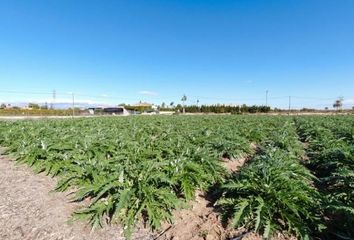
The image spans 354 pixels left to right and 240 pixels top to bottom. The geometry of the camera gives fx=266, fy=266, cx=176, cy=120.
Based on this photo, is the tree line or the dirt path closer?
the dirt path

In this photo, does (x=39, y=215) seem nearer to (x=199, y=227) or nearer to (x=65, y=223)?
(x=65, y=223)

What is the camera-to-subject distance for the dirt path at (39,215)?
3314mm

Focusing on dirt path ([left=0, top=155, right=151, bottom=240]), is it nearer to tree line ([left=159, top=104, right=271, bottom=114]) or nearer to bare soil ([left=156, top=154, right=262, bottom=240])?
bare soil ([left=156, top=154, right=262, bottom=240])

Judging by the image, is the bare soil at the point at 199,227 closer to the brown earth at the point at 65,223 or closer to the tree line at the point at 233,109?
the brown earth at the point at 65,223

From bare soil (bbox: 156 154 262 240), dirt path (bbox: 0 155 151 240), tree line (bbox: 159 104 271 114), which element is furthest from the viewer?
tree line (bbox: 159 104 271 114)

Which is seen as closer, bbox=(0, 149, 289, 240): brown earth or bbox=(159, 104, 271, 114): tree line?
bbox=(0, 149, 289, 240): brown earth

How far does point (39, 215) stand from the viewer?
3.79 m

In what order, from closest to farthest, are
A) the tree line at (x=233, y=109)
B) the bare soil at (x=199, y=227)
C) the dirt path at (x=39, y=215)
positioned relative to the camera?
the bare soil at (x=199, y=227) → the dirt path at (x=39, y=215) → the tree line at (x=233, y=109)

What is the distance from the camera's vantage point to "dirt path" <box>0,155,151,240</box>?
130 inches

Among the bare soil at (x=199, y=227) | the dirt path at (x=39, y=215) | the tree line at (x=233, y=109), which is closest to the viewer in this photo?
Answer: the bare soil at (x=199, y=227)

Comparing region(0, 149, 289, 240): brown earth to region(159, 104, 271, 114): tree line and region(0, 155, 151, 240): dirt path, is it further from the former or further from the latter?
region(159, 104, 271, 114): tree line

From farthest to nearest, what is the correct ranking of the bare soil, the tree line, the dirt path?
the tree line, the dirt path, the bare soil

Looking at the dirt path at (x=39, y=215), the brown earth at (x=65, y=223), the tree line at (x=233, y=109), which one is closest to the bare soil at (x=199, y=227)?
the brown earth at (x=65, y=223)

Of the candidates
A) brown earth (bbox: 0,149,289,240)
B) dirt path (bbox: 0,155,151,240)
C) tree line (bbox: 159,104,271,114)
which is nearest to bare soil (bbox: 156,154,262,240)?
brown earth (bbox: 0,149,289,240)
